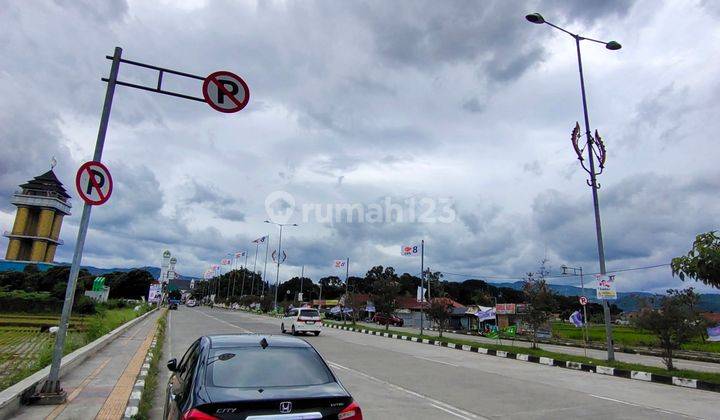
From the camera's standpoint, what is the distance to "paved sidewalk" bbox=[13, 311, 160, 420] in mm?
6652

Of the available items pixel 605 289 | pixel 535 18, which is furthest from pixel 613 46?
pixel 605 289

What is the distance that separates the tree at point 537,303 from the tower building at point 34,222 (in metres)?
99.3

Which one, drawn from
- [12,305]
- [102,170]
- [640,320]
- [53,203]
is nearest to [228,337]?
[102,170]

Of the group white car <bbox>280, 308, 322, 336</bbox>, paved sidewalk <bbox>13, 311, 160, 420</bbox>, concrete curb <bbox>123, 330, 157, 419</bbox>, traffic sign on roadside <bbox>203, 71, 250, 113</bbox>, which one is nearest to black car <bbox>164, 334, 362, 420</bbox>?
concrete curb <bbox>123, 330, 157, 419</bbox>

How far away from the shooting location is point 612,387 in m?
12.1

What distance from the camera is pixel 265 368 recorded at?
435 centimetres

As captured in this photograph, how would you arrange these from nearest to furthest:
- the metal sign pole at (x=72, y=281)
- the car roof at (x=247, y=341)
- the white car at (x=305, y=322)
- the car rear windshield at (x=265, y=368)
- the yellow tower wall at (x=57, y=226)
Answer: the car rear windshield at (x=265, y=368) → the car roof at (x=247, y=341) → the metal sign pole at (x=72, y=281) → the white car at (x=305, y=322) → the yellow tower wall at (x=57, y=226)

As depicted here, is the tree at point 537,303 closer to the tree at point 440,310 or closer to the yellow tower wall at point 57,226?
the tree at point 440,310

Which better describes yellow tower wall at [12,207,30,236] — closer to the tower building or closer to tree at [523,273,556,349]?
the tower building

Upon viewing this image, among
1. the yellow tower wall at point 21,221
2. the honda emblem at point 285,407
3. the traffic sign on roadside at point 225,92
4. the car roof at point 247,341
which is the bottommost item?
the honda emblem at point 285,407

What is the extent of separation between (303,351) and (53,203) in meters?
109

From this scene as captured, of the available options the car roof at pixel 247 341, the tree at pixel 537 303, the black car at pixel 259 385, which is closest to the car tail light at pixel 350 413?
the black car at pixel 259 385

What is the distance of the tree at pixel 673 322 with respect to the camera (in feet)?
50.2

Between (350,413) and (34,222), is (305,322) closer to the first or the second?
(350,413)
